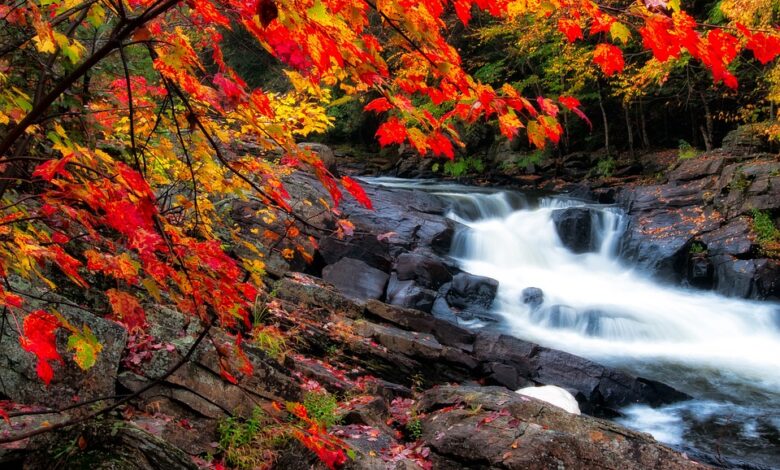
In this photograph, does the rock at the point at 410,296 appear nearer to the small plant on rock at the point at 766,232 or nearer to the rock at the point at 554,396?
the rock at the point at 554,396

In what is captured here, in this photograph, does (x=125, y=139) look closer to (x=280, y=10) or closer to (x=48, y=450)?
(x=48, y=450)

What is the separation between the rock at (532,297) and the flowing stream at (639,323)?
0.31 feet

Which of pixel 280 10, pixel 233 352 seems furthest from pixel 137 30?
pixel 233 352

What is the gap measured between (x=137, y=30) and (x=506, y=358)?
25.7 ft

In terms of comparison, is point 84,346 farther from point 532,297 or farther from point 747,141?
point 747,141

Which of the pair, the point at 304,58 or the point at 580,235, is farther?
the point at 580,235

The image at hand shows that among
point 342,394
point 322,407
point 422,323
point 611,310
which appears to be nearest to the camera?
point 322,407

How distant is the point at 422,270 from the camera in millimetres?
11594

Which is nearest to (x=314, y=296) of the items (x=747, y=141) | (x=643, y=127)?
(x=747, y=141)

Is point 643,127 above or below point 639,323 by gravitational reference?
above

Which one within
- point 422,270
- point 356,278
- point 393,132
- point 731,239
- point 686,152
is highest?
point 686,152

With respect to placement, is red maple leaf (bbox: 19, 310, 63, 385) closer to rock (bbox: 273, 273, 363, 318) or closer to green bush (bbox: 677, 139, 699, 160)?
rock (bbox: 273, 273, 363, 318)

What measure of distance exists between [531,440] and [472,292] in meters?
7.26

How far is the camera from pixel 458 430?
16.1 feet
